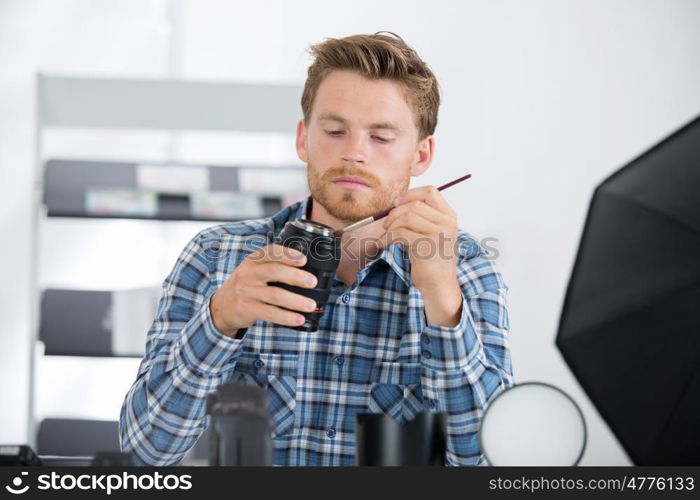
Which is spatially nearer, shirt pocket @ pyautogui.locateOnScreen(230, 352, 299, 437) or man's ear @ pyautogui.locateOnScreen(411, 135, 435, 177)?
shirt pocket @ pyautogui.locateOnScreen(230, 352, 299, 437)

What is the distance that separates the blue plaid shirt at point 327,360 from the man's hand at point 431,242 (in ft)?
0.10

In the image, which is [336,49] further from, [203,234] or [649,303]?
[649,303]

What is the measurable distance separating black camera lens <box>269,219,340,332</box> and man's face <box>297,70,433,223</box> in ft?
1.32

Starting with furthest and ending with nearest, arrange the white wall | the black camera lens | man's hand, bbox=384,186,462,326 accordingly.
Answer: the white wall
man's hand, bbox=384,186,462,326
the black camera lens

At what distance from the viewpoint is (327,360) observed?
141cm

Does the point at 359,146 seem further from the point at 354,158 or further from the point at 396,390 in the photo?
the point at 396,390

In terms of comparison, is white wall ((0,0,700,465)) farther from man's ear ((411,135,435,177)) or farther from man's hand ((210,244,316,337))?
man's hand ((210,244,316,337))

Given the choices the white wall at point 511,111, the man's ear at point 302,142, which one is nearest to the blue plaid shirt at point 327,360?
the man's ear at point 302,142

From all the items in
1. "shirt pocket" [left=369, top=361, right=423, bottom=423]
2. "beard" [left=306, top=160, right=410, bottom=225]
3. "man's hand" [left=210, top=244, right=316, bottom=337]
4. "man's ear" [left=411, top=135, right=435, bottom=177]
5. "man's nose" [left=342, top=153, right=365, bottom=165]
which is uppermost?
"man's ear" [left=411, top=135, right=435, bottom=177]

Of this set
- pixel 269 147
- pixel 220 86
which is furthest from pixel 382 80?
pixel 269 147

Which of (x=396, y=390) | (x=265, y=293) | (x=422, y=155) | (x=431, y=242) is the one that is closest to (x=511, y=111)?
(x=422, y=155)

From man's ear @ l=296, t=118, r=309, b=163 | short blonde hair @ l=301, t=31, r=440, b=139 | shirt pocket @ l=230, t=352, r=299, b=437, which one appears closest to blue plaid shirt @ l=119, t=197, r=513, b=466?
shirt pocket @ l=230, t=352, r=299, b=437

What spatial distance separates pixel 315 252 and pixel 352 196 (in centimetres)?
43

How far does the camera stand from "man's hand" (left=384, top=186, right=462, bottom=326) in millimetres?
1062
